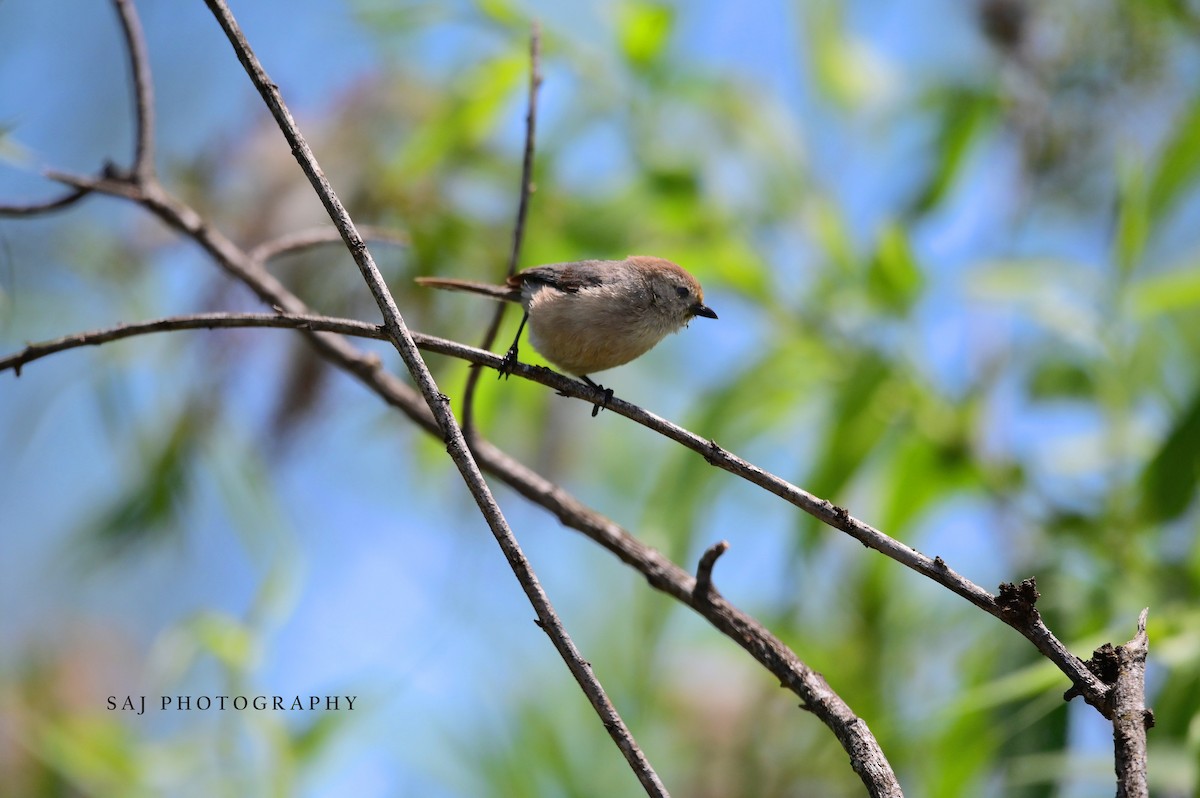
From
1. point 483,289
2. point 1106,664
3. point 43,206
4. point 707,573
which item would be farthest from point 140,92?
point 1106,664

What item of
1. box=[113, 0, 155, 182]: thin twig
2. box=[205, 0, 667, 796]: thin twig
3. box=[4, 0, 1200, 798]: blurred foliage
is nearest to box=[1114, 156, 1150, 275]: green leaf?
box=[4, 0, 1200, 798]: blurred foliage

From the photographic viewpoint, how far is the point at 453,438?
4.09 feet

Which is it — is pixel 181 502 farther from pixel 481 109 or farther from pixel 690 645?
pixel 690 645

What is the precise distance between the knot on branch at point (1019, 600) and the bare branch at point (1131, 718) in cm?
15

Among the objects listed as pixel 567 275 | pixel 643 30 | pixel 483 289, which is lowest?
pixel 483 289

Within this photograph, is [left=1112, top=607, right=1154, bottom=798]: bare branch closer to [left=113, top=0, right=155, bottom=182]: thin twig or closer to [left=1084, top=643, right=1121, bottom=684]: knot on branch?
[left=1084, top=643, right=1121, bottom=684]: knot on branch

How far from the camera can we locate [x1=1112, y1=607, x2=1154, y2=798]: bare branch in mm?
1164

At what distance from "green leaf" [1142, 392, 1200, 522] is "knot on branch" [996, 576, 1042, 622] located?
48.1 inches

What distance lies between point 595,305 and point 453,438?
1.12 meters

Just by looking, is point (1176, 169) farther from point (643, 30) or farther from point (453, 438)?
point (453, 438)

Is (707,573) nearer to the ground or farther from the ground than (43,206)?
nearer to the ground

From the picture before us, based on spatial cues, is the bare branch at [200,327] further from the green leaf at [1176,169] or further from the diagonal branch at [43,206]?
the green leaf at [1176,169]

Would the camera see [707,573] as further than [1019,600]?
Yes

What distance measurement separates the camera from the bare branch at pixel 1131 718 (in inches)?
45.8
